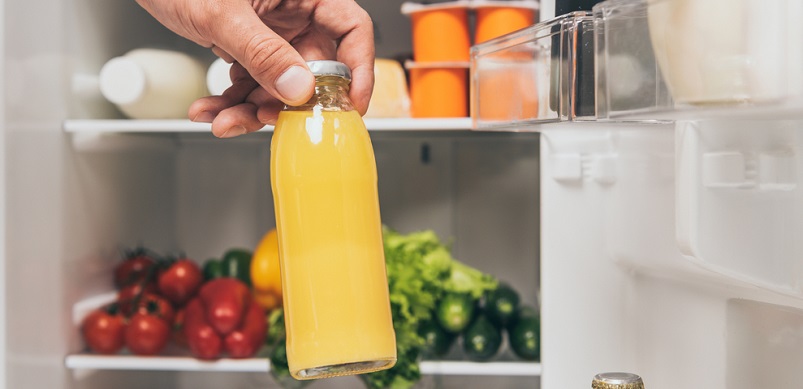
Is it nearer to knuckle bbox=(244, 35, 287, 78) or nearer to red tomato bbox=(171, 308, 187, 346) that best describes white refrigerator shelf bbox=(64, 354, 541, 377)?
red tomato bbox=(171, 308, 187, 346)

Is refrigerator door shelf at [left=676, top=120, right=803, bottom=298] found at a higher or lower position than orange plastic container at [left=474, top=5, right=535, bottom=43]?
lower

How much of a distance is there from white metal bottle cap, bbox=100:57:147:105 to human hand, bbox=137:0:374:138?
56 centimetres

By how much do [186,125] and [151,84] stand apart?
114 mm

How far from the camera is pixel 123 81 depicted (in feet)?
4.48

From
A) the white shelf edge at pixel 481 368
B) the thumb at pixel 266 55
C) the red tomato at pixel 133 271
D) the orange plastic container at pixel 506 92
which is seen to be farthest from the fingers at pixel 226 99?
the red tomato at pixel 133 271

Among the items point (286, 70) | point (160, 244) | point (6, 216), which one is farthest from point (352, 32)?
point (160, 244)

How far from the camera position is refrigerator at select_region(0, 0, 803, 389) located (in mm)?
500

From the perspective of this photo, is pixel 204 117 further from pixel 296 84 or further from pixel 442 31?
pixel 442 31

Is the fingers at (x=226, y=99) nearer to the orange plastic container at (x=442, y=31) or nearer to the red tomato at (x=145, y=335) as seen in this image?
the orange plastic container at (x=442, y=31)

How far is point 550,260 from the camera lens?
1.22m

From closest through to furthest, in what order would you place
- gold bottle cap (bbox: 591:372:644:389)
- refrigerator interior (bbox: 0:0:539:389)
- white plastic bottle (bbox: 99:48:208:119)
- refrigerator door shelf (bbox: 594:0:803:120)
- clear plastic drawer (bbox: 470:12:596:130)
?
refrigerator door shelf (bbox: 594:0:803:120) < clear plastic drawer (bbox: 470:12:596:130) < gold bottle cap (bbox: 591:372:644:389) < refrigerator interior (bbox: 0:0:539:389) < white plastic bottle (bbox: 99:48:208:119)

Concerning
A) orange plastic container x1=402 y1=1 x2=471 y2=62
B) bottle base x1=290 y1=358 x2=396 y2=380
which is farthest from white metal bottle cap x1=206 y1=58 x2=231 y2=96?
bottle base x1=290 y1=358 x2=396 y2=380

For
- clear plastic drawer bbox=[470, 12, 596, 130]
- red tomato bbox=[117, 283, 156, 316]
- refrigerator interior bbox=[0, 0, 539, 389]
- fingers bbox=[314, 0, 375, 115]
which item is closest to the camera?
clear plastic drawer bbox=[470, 12, 596, 130]

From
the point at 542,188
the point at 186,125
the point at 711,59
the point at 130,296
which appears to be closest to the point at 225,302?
the point at 130,296
